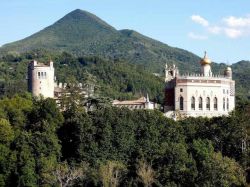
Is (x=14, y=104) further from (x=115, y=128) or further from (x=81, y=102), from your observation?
(x=115, y=128)

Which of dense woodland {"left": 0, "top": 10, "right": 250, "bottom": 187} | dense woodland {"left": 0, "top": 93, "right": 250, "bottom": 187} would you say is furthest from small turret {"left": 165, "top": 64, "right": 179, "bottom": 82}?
dense woodland {"left": 0, "top": 10, "right": 250, "bottom": 187}

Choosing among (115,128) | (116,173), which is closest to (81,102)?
(115,128)

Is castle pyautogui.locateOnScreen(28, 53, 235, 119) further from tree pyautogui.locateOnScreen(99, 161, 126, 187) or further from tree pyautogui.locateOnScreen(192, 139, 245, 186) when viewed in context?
tree pyautogui.locateOnScreen(192, 139, 245, 186)

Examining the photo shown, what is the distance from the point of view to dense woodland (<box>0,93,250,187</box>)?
60.8 meters

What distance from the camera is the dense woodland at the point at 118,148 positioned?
60844 millimetres

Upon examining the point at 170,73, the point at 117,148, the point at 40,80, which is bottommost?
the point at 117,148

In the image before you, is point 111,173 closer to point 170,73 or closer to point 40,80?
point 40,80

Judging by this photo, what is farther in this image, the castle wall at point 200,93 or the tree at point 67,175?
the castle wall at point 200,93

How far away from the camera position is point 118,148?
2655 inches

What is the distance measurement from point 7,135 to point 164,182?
18.3 m

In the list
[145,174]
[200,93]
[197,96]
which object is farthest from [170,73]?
[145,174]

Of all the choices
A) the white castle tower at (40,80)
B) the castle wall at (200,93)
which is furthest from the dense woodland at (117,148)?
the white castle tower at (40,80)

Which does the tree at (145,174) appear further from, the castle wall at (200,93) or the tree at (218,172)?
the castle wall at (200,93)

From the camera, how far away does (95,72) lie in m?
183
